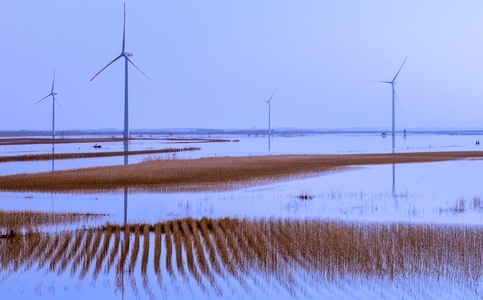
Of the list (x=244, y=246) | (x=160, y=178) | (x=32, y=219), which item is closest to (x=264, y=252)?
(x=244, y=246)

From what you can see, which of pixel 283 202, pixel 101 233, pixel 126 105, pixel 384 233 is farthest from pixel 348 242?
pixel 126 105

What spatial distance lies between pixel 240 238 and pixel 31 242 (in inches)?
200

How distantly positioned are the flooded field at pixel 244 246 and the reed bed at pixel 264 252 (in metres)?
0.03

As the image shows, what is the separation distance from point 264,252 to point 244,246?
83 centimetres

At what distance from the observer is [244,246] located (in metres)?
15.6

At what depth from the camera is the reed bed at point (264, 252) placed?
42.2 ft

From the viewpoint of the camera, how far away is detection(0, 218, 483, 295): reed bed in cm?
1287

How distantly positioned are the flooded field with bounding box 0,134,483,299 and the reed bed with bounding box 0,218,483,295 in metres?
0.03

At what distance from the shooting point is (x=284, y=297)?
11422 mm

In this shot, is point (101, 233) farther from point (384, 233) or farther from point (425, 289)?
point (425, 289)

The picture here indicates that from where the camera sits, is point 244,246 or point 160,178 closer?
point 244,246

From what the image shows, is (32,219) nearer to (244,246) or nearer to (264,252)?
(244,246)

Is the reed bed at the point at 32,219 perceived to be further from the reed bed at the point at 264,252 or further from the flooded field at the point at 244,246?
the reed bed at the point at 264,252

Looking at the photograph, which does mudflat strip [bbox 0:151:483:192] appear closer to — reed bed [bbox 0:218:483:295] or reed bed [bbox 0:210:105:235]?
reed bed [bbox 0:210:105:235]
